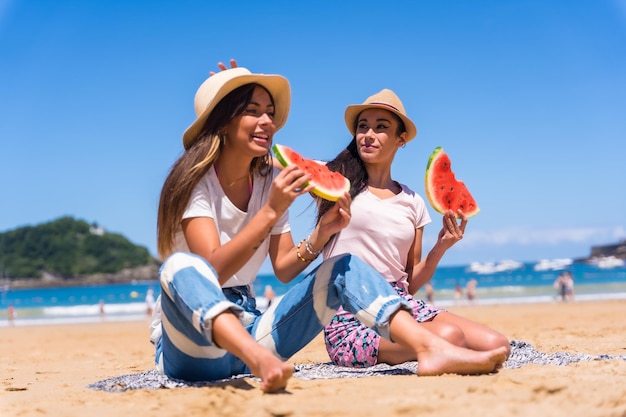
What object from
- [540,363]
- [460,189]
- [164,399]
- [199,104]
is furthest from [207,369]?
[460,189]

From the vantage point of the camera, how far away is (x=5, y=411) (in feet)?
10.4

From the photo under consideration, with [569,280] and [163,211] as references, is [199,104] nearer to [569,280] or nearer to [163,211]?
[163,211]

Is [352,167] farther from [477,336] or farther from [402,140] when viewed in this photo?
[477,336]

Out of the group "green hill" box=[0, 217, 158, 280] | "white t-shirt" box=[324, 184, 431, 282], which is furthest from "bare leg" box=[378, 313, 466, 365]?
"green hill" box=[0, 217, 158, 280]

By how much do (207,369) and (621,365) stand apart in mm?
2421

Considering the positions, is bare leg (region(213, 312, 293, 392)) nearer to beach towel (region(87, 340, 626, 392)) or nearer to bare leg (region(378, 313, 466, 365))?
beach towel (region(87, 340, 626, 392))

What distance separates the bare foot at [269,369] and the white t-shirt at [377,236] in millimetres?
1698

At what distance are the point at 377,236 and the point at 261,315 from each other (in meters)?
1.16

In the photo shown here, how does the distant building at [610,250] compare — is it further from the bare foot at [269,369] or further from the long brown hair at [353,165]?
the bare foot at [269,369]

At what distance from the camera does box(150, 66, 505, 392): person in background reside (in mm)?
2912

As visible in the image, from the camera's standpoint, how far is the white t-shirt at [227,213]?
351 cm

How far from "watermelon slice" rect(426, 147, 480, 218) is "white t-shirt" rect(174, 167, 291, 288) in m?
1.24

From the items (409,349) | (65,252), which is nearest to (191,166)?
(409,349)

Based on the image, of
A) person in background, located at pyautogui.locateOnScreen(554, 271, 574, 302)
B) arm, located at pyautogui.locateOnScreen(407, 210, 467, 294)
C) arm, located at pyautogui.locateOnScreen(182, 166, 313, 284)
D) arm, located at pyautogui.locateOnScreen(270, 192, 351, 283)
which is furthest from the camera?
person in background, located at pyautogui.locateOnScreen(554, 271, 574, 302)
